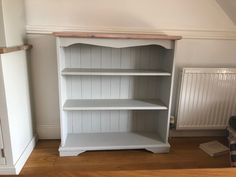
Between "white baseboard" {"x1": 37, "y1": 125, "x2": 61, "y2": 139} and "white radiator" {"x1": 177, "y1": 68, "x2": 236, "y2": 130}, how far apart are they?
1.26 metres

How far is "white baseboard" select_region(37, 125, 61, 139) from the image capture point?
2.05 meters

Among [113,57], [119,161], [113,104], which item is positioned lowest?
[119,161]

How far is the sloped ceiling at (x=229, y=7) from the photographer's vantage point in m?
1.74

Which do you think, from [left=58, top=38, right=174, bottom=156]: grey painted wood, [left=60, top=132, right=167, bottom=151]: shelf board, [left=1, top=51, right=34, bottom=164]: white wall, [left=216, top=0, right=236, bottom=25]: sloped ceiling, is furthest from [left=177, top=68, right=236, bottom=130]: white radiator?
[left=1, top=51, right=34, bottom=164]: white wall

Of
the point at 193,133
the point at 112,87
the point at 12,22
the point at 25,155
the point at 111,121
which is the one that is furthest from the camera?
the point at 193,133

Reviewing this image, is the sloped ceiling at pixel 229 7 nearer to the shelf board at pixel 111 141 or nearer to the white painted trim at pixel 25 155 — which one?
the shelf board at pixel 111 141

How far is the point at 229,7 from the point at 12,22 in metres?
1.83

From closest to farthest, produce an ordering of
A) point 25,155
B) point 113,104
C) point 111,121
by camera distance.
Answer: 1. point 25,155
2. point 113,104
3. point 111,121

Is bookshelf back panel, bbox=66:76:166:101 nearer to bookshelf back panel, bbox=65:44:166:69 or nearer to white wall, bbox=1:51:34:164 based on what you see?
bookshelf back panel, bbox=65:44:166:69

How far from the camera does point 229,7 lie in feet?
5.93

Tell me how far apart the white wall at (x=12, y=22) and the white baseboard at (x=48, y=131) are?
0.87 meters

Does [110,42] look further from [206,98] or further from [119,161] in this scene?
[206,98]

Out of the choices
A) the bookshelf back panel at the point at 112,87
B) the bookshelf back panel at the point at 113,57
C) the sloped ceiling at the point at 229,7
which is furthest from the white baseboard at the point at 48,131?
the sloped ceiling at the point at 229,7

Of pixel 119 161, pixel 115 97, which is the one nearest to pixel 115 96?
pixel 115 97
